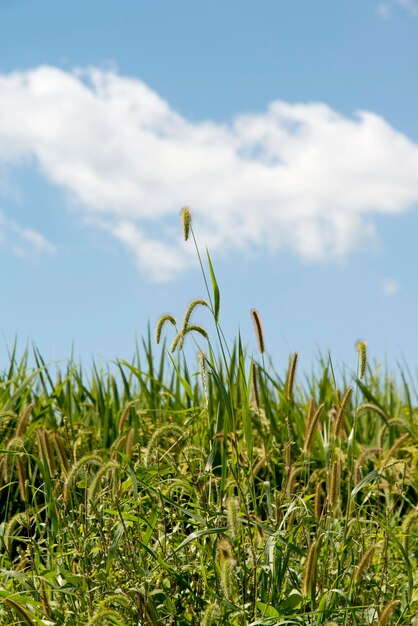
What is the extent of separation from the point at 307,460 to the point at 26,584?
1088 millimetres

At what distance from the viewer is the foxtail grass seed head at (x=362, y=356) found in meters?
2.84

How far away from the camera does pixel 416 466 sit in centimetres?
601

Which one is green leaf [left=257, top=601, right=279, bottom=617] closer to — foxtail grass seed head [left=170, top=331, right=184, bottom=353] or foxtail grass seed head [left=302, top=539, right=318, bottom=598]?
foxtail grass seed head [left=302, top=539, right=318, bottom=598]

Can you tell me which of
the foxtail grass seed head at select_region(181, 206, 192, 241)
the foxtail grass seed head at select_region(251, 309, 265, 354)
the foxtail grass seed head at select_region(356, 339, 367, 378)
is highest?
the foxtail grass seed head at select_region(181, 206, 192, 241)

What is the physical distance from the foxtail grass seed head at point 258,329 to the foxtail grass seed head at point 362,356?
1.07 feet

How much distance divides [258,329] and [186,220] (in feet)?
1.51

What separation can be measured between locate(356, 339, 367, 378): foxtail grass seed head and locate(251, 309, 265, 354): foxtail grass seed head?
0.33 metres

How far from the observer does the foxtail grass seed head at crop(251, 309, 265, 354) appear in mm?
2967

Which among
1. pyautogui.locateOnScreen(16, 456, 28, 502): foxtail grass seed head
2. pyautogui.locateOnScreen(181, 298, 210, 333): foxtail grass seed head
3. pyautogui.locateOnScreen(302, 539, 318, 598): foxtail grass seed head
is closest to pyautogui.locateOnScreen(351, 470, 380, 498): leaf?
pyautogui.locateOnScreen(302, 539, 318, 598): foxtail grass seed head

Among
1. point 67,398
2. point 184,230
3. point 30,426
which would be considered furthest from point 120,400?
point 184,230

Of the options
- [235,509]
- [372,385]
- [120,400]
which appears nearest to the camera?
[235,509]

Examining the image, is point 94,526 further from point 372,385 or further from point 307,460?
point 372,385

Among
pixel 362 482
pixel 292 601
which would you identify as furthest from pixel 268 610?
pixel 362 482

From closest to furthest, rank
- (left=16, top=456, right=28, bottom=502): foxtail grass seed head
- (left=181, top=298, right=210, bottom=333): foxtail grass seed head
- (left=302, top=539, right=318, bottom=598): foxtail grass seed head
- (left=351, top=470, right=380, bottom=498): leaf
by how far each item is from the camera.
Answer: (left=302, top=539, right=318, bottom=598): foxtail grass seed head, (left=181, top=298, right=210, bottom=333): foxtail grass seed head, (left=351, top=470, right=380, bottom=498): leaf, (left=16, top=456, right=28, bottom=502): foxtail grass seed head
